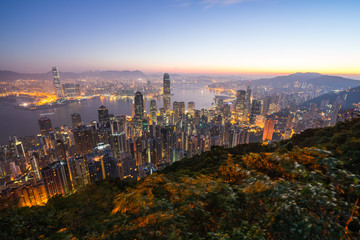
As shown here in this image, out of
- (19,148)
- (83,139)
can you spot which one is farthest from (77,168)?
(19,148)

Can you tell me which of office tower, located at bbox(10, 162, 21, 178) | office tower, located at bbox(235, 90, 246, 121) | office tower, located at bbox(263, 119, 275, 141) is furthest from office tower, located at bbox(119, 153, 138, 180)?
office tower, located at bbox(235, 90, 246, 121)

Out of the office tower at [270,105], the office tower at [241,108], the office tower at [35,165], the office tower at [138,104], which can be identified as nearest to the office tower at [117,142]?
the office tower at [35,165]

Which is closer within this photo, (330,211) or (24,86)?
(330,211)

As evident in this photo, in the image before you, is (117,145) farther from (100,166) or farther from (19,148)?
(19,148)

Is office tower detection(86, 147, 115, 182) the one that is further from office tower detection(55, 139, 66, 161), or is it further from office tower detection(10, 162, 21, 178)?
office tower detection(10, 162, 21, 178)

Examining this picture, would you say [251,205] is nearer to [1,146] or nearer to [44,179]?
[44,179]

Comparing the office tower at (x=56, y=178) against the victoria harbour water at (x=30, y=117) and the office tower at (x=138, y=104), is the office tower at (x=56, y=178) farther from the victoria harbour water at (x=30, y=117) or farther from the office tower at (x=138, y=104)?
the office tower at (x=138, y=104)

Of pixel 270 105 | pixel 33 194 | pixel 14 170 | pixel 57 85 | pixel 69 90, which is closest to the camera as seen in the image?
pixel 33 194

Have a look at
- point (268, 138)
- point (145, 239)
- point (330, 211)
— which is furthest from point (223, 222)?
point (268, 138)
